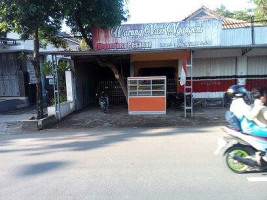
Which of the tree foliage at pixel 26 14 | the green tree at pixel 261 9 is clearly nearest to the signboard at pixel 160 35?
the tree foliage at pixel 26 14

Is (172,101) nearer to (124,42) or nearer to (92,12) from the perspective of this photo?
(124,42)

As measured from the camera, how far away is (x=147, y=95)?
478 inches

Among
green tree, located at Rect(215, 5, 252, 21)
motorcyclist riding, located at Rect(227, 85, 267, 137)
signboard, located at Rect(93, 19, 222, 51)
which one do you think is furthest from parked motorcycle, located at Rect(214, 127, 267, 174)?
green tree, located at Rect(215, 5, 252, 21)

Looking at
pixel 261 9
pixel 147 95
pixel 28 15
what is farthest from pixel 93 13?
pixel 261 9

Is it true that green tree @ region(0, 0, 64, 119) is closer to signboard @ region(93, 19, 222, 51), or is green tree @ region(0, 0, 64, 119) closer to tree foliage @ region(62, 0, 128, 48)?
tree foliage @ region(62, 0, 128, 48)

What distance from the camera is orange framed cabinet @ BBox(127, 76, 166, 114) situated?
12.0 metres

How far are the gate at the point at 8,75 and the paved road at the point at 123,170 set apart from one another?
8.81m

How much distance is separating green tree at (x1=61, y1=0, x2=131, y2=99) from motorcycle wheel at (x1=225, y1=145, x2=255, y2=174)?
311 inches

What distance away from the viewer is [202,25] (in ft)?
42.7

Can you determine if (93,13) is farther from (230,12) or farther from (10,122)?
(230,12)

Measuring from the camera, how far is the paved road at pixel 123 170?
4199 millimetres

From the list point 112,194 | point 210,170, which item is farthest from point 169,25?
point 112,194

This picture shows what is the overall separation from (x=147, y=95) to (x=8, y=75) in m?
8.84

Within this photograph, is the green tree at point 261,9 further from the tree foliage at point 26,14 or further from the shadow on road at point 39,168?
the shadow on road at point 39,168
